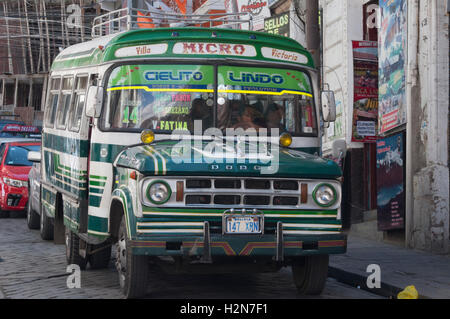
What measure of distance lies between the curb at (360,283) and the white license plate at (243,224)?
6.38 feet

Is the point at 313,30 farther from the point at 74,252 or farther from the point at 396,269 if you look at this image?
the point at 74,252

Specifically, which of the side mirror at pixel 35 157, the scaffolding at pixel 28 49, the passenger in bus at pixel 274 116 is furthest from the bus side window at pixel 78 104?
the scaffolding at pixel 28 49

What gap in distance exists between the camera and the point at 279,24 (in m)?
21.5

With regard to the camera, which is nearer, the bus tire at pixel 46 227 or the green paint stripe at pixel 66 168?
the green paint stripe at pixel 66 168

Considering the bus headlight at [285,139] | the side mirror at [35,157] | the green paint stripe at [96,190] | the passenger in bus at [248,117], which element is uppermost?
the passenger in bus at [248,117]

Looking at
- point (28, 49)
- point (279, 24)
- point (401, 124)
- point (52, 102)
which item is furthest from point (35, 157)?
point (28, 49)

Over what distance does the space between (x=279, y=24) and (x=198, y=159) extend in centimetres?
1388

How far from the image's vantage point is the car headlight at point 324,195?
27.6 feet

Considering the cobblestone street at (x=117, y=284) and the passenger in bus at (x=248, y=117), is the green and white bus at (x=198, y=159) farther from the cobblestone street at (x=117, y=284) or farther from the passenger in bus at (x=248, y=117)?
the cobblestone street at (x=117, y=284)

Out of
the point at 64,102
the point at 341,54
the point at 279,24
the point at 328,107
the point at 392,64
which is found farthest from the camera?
the point at 279,24

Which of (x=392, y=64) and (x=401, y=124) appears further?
(x=392, y=64)

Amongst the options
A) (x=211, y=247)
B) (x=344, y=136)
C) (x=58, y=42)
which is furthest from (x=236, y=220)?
Result: (x=58, y=42)

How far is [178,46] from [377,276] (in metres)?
3.47

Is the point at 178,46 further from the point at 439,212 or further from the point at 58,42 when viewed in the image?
the point at 58,42
